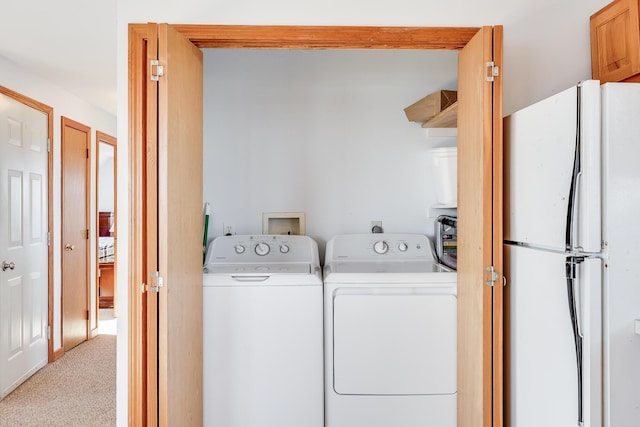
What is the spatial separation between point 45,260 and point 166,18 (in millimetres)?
2449

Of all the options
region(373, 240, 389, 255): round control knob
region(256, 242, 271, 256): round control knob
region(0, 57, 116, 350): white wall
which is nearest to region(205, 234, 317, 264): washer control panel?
region(256, 242, 271, 256): round control knob

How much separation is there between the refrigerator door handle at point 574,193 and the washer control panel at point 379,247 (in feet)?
4.23

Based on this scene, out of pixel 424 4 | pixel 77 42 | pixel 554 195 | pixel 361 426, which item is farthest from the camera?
pixel 77 42

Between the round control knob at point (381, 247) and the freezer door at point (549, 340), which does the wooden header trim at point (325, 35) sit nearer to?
the freezer door at point (549, 340)

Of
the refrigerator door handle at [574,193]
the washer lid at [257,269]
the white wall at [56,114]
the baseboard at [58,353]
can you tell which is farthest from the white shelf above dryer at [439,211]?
the baseboard at [58,353]

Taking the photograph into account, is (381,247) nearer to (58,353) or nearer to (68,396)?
(68,396)

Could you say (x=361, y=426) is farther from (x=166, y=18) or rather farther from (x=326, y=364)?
(x=166, y=18)

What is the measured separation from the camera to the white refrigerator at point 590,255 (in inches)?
50.2

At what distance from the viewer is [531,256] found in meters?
1.60

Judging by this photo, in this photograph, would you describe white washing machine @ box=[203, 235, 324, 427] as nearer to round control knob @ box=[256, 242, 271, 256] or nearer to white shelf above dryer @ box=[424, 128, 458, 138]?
round control knob @ box=[256, 242, 271, 256]

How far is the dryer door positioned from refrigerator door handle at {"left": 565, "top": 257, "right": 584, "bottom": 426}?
2.44ft

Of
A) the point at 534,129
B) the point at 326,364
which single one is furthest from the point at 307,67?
the point at 326,364

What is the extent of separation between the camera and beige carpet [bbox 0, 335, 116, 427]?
2.57 metres

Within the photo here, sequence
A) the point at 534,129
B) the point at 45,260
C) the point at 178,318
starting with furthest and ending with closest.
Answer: the point at 45,260, the point at 178,318, the point at 534,129
